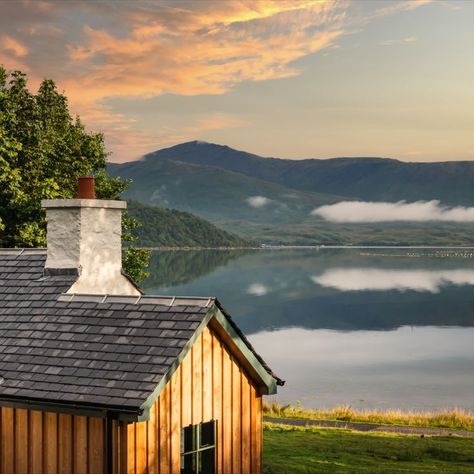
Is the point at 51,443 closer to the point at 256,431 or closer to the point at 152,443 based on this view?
the point at 152,443

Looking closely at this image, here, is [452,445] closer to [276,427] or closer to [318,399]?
[276,427]

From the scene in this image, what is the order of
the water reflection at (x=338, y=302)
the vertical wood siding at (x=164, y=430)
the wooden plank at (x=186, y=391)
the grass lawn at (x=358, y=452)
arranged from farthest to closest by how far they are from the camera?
the water reflection at (x=338, y=302)
the grass lawn at (x=358, y=452)
the wooden plank at (x=186, y=391)
the vertical wood siding at (x=164, y=430)

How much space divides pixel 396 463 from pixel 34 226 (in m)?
20.2

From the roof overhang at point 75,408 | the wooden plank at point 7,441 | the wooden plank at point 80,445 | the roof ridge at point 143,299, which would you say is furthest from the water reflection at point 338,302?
the wooden plank at point 80,445

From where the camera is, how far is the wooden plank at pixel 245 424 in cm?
1431

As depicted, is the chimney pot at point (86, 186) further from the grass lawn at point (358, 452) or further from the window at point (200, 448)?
the grass lawn at point (358, 452)

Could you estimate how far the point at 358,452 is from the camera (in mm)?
25875

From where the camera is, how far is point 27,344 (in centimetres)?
1417

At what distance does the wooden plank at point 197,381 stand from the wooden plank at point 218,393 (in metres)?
0.36

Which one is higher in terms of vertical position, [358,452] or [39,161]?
[39,161]

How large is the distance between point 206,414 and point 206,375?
0.67m

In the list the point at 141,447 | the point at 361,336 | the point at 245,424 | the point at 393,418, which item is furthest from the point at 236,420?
the point at 361,336

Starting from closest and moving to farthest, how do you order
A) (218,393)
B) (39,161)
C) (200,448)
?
(200,448) < (218,393) < (39,161)

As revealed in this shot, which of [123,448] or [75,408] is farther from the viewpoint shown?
[75,408]
